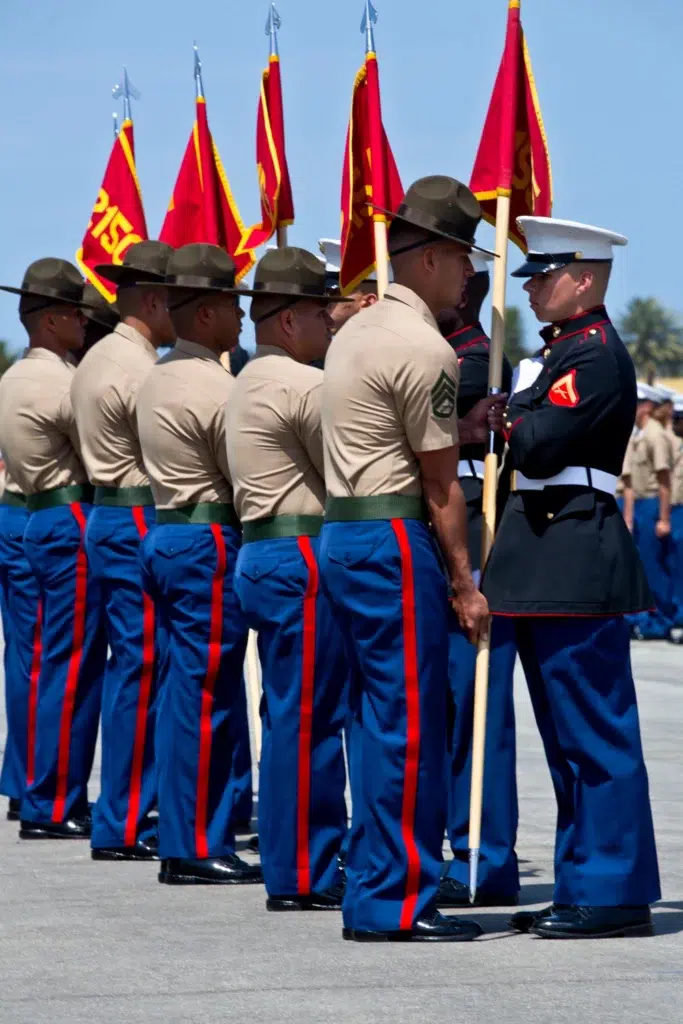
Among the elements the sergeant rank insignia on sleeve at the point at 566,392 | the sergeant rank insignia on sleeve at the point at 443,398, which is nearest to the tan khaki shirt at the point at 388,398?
the sergeant rank insignia on sleeve at the point at 443,398

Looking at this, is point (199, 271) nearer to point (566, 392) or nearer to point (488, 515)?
point (488, 515)

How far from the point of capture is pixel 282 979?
585 centimetres

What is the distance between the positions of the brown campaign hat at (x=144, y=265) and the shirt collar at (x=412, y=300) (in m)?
2.19

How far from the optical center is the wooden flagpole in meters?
6.73

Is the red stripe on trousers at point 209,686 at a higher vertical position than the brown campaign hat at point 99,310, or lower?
lower

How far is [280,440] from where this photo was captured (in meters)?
7.25

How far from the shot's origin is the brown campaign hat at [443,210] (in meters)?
6.50

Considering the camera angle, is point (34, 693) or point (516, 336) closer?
point (34, 693)

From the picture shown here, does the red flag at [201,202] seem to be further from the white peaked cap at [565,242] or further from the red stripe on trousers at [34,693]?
the white peaked cap at [565,242]

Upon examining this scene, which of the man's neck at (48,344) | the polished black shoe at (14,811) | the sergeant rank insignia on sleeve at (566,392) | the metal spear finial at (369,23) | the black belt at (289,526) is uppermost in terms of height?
the metal spear finial at (369,23)

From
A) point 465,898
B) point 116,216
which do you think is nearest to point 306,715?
point 465,898

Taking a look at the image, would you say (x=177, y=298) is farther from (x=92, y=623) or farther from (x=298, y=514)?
(x=92, y=623)

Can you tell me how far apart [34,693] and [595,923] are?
3651 millimetres

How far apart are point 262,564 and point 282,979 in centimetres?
178
